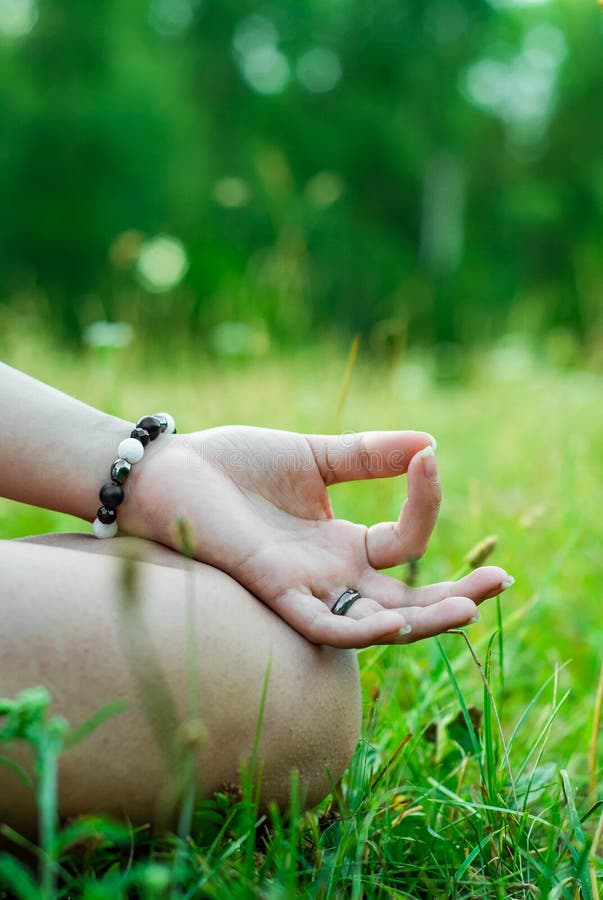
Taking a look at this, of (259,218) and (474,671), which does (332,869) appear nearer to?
(474,671)

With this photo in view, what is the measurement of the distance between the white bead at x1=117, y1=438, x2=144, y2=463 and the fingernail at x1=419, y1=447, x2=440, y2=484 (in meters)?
0.39

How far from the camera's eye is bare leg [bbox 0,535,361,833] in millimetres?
915

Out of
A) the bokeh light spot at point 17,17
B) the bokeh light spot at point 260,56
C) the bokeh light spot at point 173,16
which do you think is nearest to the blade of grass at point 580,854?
the bokeh light spot at point 17,17

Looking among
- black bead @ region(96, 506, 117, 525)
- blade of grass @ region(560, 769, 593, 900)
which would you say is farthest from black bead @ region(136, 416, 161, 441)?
blade of grass @ region(560, 769, 593, 900)

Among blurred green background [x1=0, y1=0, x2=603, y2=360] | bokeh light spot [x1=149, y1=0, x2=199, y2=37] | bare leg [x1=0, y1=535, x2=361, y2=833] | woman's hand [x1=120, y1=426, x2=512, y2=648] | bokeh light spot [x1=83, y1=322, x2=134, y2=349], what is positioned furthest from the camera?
bokeh light spot [x1=149, y1=0, x2=199, y2=37]

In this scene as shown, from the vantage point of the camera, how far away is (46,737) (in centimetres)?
74

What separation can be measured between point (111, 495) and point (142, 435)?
104 millimetres

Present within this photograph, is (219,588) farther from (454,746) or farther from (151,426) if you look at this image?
(454,746)

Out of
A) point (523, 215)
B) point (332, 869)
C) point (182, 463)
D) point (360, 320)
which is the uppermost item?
point (523, 215)

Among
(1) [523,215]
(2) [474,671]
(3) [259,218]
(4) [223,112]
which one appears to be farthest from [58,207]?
(2) [474,671]

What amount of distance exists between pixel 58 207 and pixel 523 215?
1135cm

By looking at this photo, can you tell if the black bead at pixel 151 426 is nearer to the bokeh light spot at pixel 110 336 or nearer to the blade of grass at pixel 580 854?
the blade of grass at pixel 580 854

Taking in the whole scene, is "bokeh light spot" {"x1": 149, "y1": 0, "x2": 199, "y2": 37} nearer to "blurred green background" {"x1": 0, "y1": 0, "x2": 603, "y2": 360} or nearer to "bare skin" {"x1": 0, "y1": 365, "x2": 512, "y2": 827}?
"blurred green background" {"x1": 0, "y1": 0, "x2": 603, "y2": 360}

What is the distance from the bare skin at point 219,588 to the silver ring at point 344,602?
0.03 ft
